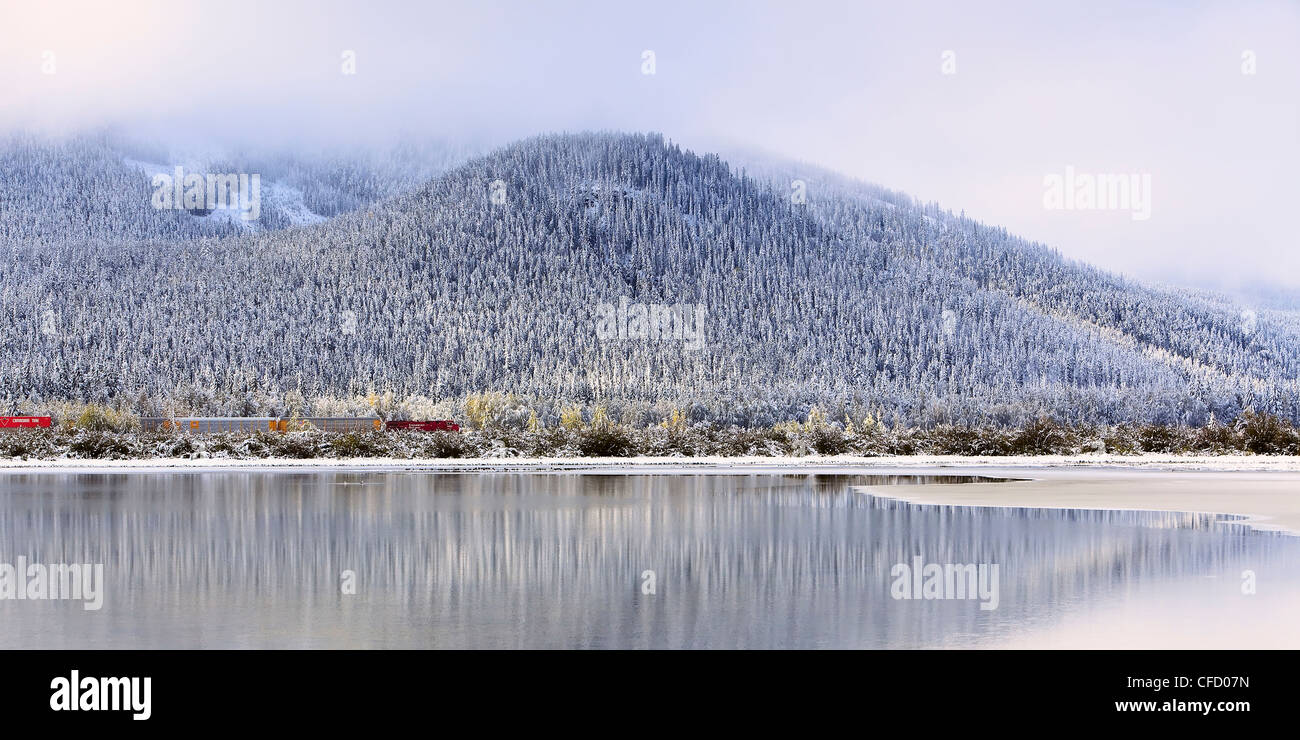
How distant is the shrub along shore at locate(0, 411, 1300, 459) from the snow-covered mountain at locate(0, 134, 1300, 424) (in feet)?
188

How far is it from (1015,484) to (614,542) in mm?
17988

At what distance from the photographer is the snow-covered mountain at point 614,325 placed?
135250 mm

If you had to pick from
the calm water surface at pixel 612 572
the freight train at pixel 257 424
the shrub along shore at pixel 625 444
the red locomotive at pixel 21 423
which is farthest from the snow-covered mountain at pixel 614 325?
the calm water surface at pixel 612 572

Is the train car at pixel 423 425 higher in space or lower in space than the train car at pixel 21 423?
lower

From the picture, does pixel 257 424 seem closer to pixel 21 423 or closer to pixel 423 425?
pixel 21 423

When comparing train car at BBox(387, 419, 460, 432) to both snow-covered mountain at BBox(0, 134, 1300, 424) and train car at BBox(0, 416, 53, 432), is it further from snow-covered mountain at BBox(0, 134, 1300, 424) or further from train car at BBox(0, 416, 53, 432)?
snow-covered mountain at BBox(0, 134, 1300, 424)

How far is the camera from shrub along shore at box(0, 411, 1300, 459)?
52.7 metres

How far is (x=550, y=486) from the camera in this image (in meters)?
32.0

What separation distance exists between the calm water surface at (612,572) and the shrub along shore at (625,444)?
26.9 metres

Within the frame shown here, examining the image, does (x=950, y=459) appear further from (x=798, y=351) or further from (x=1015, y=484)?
(x=798, y=351)

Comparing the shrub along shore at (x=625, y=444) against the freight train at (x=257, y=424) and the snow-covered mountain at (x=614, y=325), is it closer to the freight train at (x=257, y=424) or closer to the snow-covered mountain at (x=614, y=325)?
the freight train at (x=257, y=424)

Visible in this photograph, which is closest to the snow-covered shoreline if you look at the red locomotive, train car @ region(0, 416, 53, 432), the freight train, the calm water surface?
the calm water surface

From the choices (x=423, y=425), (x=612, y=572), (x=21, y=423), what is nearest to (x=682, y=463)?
(x=612, y=572)

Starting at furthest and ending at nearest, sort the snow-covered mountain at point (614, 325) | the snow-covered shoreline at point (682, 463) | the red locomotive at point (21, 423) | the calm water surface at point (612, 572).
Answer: the snow-covered mountain at point (614, 325)
the red locomotive at point (21, 423)
the snow-covered shoreline at point (682, 463)
the calm water surface at point (612, 572)
